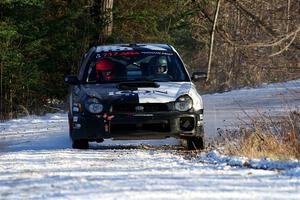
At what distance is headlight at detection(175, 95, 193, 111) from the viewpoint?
10422 millimetres

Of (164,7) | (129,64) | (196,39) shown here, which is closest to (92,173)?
(129,64)

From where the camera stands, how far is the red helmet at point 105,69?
11.5 metres

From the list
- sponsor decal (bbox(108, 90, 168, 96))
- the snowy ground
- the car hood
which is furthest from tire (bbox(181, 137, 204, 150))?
sponsor decal (bbox(108, 90, 168, 96))

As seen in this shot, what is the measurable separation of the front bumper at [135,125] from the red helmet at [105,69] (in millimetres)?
1162

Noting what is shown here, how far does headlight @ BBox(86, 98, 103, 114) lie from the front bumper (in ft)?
0.28

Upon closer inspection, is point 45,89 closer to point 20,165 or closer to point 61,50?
point 61,50

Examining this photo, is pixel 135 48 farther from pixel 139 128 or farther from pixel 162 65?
pixel 139 128

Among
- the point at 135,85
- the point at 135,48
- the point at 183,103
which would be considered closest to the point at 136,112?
the point at 135,85

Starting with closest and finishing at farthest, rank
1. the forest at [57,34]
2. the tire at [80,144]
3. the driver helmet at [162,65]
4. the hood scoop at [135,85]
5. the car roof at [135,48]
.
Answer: the hood scoop at [135,85], the tire at [80,144], the driver helmet at [162,65], the car roof at [135,48], the forest at [57,34]

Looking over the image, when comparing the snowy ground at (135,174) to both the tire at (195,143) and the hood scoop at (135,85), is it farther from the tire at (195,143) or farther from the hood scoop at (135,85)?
the hood scoop at (135,85)

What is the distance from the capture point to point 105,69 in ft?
37.9

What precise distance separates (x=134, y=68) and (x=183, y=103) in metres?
1.45

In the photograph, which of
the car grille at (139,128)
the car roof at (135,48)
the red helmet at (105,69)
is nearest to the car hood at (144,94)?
the car grille at (139,128)

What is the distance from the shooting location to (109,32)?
24.3 meters
